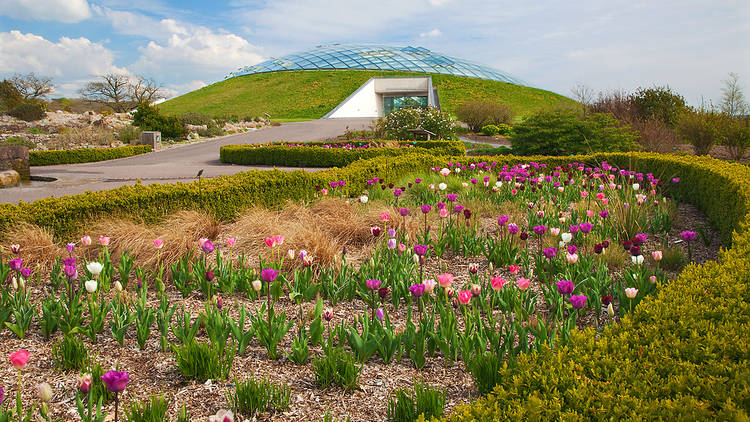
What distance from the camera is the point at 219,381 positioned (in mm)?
2873

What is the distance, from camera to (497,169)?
37.0 ft

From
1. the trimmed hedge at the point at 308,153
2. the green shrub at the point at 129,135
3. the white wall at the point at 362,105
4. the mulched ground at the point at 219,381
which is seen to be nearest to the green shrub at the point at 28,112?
the green shrub at the point at 129,135

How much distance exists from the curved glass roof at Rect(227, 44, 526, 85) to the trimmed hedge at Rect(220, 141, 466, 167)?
49.7m

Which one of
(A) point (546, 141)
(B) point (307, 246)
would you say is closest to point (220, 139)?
(A) point (546, 141)

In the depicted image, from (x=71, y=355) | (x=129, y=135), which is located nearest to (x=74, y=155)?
(x=129, y=135)

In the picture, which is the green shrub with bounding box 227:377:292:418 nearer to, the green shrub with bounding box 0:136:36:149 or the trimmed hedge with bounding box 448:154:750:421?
the trimmed hedge with bounding box 448:154:750:421

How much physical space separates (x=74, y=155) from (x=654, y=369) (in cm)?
2197

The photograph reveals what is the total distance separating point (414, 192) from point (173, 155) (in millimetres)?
16762

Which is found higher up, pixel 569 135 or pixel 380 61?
pixel 380 61

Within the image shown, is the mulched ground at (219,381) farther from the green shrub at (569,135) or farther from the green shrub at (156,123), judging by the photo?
the green shrub at (156,123)

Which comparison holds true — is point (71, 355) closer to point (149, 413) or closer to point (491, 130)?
point (149, 413)

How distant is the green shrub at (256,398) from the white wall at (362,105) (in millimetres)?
44662

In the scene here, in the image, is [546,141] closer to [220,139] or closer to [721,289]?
[721,289]

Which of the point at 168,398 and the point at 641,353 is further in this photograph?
the point at 168,398
